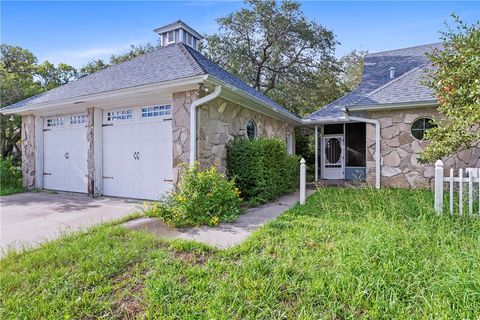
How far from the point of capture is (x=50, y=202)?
22.2 feet

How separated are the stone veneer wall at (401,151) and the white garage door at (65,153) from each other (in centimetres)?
879

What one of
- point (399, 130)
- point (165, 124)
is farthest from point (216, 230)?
point (399, 130)

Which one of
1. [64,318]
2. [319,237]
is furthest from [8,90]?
[319,237]

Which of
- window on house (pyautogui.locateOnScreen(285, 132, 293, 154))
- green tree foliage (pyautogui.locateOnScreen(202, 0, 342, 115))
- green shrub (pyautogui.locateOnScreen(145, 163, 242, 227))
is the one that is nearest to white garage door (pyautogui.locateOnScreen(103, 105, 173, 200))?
green shrub (pyautogui.locateOnScreen(145, 163, 242, 227))

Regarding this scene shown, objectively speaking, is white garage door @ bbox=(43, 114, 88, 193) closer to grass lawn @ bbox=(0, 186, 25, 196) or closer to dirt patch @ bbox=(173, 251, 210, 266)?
grass lawn @ bbox=(0, 186, 25, 196)

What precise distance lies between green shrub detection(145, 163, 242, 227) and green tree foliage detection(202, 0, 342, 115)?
44.6 ft

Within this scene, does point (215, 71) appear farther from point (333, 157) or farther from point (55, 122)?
point (333, 157)

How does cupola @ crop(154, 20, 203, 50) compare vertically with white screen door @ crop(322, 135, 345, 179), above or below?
above

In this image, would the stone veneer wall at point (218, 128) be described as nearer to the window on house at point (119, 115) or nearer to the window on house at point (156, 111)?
the window on house at point (156, 111)

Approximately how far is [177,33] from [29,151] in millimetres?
6324

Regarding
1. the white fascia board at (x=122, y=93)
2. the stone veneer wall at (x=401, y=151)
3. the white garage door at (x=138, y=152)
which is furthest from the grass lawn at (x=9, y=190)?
the stone veneer wall at (x=401, y=151)

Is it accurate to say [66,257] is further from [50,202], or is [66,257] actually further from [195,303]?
[50,202]

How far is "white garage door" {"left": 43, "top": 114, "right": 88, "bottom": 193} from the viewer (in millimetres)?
8000

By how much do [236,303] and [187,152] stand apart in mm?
3960
